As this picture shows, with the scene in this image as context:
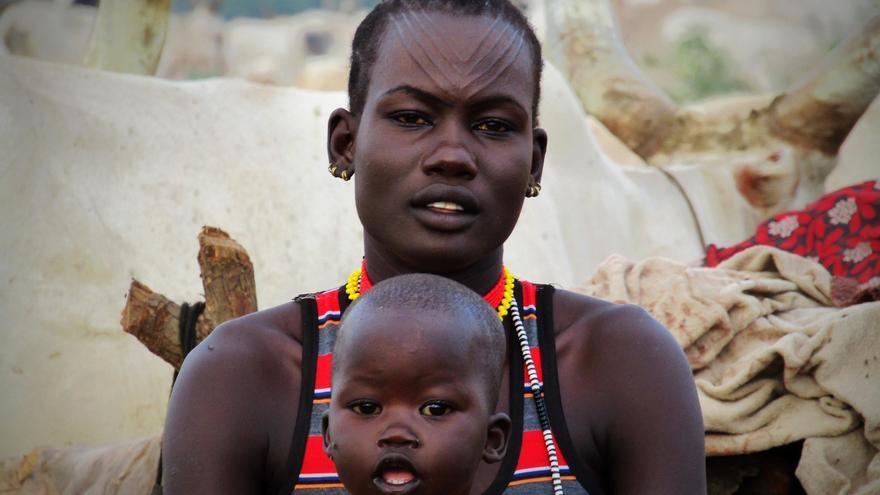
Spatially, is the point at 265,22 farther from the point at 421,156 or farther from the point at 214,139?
the point at 421,156

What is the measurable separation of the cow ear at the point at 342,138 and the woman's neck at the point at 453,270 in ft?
0.42

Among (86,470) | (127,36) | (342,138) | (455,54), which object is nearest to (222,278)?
(86,470)

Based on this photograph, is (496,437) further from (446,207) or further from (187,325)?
(187,325)

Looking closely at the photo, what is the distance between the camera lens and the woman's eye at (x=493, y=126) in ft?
5.60

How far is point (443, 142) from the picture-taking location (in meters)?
1.66

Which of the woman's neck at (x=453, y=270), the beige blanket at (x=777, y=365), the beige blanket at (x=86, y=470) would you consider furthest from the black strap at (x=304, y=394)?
the beige blanket at (x=777, y=365)

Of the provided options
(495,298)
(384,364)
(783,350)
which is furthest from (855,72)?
(384,364)

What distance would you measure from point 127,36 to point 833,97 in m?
3.23

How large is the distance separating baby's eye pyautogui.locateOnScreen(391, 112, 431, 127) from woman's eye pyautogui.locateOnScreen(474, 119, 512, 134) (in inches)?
2.8

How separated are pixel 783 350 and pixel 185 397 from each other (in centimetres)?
191

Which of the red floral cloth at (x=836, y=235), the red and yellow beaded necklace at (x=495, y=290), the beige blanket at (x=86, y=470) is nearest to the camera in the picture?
the red and yellow beaded necklace at (x=495, y=290)

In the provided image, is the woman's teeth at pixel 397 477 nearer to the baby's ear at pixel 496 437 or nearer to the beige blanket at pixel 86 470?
the baby's ear at pixel 496 437

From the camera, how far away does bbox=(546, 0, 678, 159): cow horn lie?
641 centimetres

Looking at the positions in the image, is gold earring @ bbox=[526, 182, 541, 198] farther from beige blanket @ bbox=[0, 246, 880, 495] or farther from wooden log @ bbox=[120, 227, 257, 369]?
beige blanket @ bbox=[0, 246, 880, 495]
